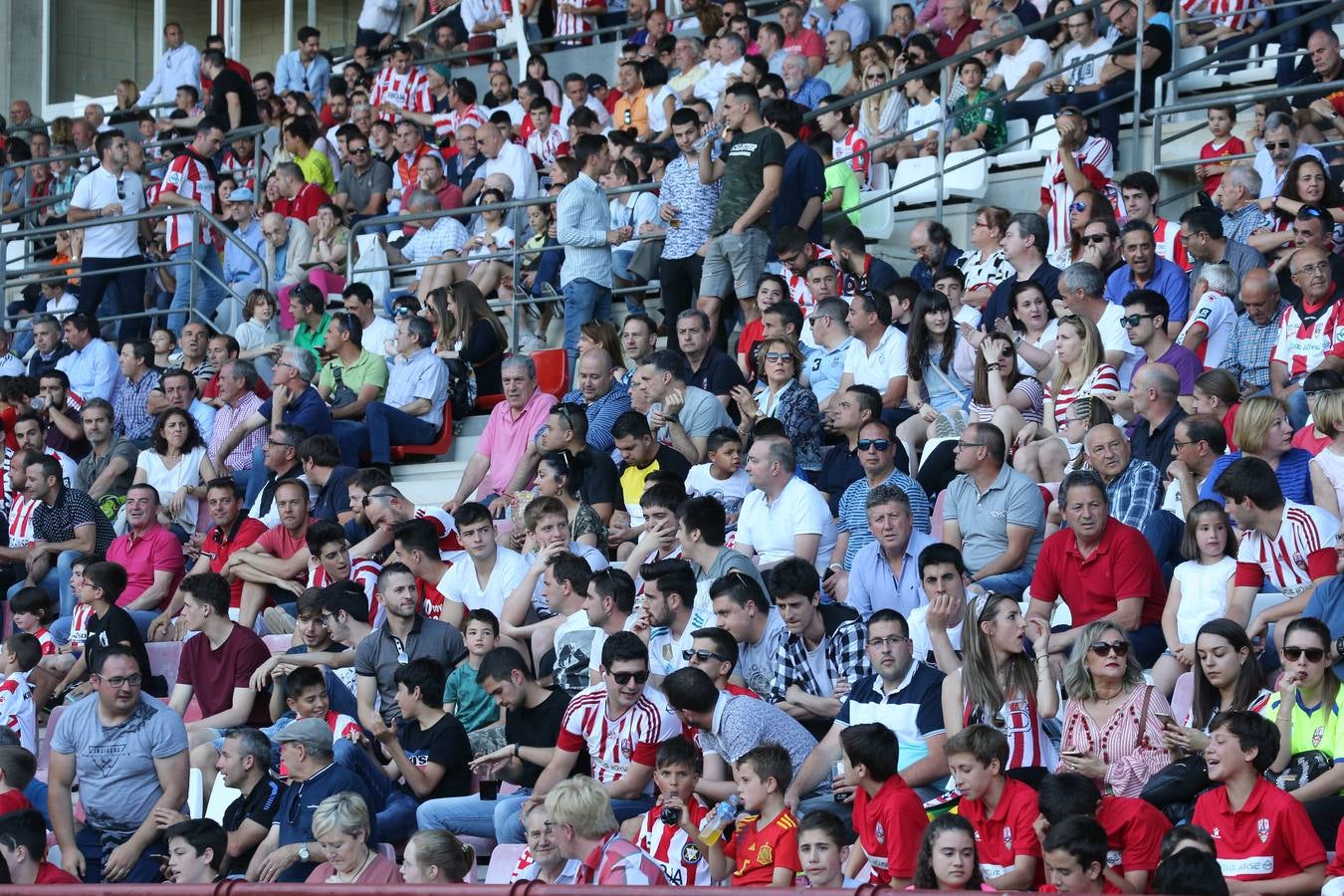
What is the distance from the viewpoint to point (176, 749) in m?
9.34

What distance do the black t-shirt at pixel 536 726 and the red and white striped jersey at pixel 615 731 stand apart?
0.21 m

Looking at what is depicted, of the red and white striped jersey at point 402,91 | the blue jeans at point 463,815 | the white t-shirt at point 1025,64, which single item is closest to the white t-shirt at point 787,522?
the blue jeans at point 463,815

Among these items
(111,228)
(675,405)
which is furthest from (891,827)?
(111,228)

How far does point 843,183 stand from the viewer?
13.8 m

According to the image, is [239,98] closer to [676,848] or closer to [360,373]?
[360,373]

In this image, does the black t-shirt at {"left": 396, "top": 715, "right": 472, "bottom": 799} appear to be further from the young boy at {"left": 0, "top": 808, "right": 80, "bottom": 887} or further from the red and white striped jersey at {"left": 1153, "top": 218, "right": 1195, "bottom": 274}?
the red and white striped jersey at {"left": 1153, "top": 218, "right": 1195, "bottom": 274}

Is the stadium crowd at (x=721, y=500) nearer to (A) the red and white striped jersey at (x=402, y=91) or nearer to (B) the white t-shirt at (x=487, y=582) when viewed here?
(B) the white t-shirt at (x=487, y=582)

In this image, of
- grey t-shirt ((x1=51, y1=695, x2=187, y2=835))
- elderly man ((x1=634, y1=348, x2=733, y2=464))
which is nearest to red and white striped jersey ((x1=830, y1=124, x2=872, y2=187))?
elderly man ((x1=634, y1=348, x2=733, y2=464))

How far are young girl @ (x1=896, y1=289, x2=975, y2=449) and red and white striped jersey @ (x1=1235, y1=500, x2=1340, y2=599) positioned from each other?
2866 millimetres

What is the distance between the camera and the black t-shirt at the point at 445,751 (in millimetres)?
8820

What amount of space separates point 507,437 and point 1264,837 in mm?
6214

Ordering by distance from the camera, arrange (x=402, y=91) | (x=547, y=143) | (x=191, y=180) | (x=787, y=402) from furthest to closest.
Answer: (x=402, y=91) < (x=191, y=180) < (x=547, y=143) < (x=787, y=402)

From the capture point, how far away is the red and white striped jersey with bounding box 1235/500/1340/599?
826cm

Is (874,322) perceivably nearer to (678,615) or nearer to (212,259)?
(678,615)
